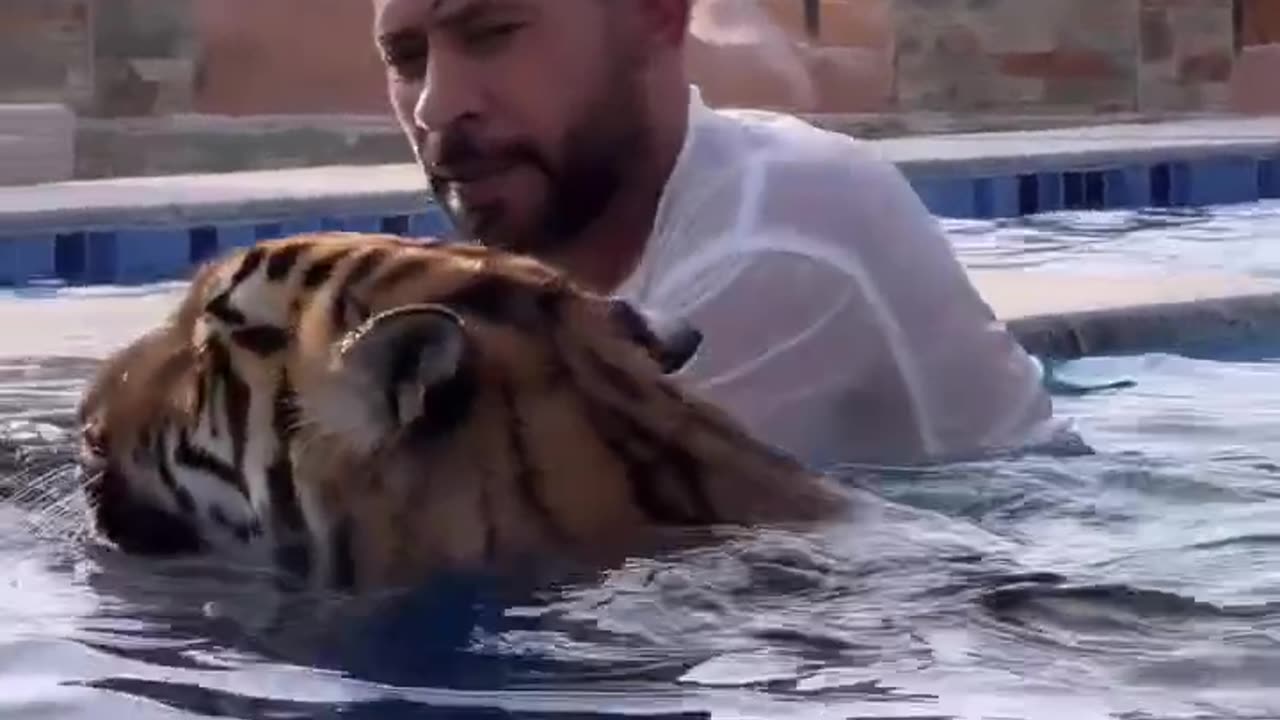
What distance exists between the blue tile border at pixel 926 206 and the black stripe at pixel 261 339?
389 cm

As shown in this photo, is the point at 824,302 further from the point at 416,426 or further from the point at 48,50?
the point at 48,50

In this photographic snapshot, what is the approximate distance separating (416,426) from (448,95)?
3.71 ft

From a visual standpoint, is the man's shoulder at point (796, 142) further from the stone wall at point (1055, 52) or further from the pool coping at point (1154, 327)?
the stone wall at point (1055, 52)

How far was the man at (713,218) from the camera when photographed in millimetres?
3508

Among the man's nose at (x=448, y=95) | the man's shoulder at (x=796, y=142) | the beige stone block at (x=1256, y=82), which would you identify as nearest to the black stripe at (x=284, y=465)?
the man's nose at (x=448, y=95)

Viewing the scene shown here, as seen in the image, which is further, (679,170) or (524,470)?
(679,170)

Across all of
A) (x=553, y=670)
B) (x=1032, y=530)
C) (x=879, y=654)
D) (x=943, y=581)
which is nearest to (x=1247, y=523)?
(x=1032, y=530)

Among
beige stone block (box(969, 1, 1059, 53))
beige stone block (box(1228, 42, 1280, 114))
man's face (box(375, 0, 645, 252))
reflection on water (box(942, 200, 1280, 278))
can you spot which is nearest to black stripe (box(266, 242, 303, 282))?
man's face (box(375, 0, 645, 252))

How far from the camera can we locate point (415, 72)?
3.73 meters

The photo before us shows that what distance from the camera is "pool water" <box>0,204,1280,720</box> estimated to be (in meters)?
2.33

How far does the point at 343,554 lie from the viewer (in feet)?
8.54

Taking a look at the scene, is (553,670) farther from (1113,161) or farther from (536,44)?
(1113,161)

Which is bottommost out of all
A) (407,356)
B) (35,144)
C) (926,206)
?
(926,206)

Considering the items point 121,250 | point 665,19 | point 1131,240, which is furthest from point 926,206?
point 665,19
